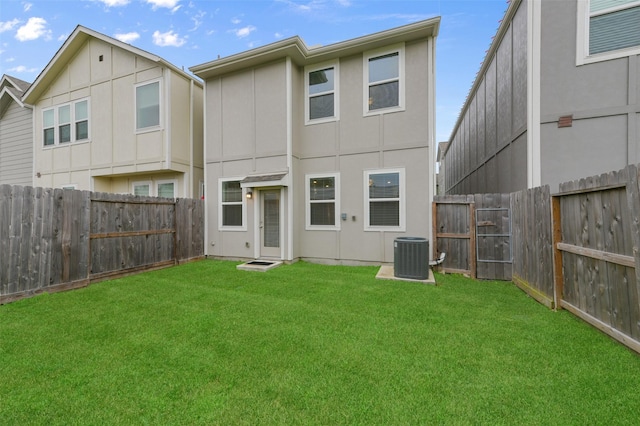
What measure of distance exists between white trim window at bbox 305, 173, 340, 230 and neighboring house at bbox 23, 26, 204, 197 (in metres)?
4.26

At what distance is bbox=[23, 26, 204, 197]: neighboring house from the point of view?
8.51m

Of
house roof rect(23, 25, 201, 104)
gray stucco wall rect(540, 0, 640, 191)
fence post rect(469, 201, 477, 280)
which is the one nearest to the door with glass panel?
Answer: fence post rect(469, 201, 477, 280)

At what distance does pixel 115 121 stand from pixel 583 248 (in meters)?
12.2

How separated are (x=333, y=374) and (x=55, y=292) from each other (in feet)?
18.2

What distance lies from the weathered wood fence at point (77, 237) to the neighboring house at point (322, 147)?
1455mm

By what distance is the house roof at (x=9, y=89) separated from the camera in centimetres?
1110

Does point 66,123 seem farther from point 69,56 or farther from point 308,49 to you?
point 308,49

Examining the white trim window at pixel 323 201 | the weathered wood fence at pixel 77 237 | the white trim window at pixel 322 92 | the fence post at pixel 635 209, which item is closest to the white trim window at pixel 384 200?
the white trim window at pixel 323 201

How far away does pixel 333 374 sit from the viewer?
240 cm

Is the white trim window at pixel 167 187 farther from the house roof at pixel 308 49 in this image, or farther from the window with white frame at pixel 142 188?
the house roof at pixel 308 49

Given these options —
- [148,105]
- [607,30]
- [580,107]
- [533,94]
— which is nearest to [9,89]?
[148,105]

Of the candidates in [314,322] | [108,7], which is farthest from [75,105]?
[314,322]

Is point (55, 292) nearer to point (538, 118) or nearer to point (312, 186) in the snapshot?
point (312, 186)

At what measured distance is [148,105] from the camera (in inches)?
339
